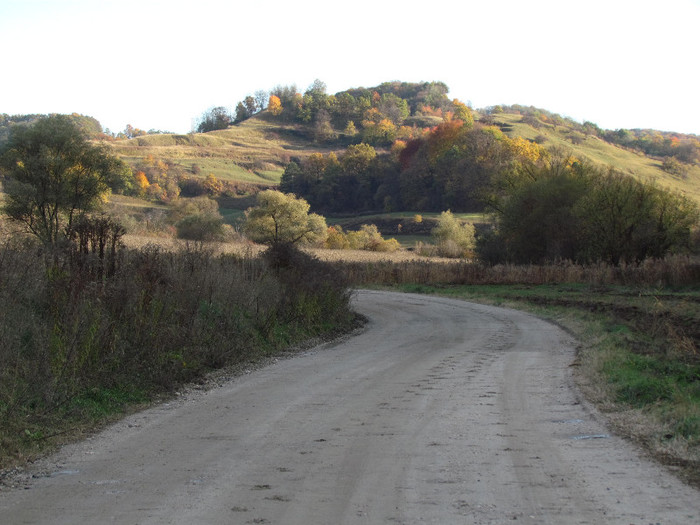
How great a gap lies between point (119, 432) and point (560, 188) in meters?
47.8

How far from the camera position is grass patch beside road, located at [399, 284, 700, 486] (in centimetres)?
761

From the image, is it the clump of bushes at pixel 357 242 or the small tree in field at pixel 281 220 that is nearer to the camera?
the small tree in field at pixel 281 220

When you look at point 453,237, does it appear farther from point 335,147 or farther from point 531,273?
point 335,147

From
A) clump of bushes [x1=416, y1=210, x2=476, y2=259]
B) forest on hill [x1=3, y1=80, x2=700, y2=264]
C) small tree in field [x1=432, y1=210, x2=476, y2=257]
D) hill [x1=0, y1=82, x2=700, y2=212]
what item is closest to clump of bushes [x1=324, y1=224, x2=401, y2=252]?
clump of bushes [x1=416, y1=210, x2=476, y2=259]

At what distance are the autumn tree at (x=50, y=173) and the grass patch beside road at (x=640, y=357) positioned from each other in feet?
75.4

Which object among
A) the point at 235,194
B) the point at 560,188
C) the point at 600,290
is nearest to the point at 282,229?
the point at 560,188

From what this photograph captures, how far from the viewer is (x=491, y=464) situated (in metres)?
6.60

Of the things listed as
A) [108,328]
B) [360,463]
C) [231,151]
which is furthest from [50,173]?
[231,151]

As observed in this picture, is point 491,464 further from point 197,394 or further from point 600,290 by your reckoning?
point 600,290

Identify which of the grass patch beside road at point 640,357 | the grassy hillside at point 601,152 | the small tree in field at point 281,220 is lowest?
the grass patch beside road at point 640,357

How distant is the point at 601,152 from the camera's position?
429 feet

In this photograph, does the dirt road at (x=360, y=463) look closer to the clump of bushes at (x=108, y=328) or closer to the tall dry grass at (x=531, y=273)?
the clump of bushes at (x=108, y=328)

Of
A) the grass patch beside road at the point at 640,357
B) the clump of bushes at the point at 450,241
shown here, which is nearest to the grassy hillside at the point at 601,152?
the clump of bushes at the point at 450,241

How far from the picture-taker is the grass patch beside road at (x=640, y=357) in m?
7.61
